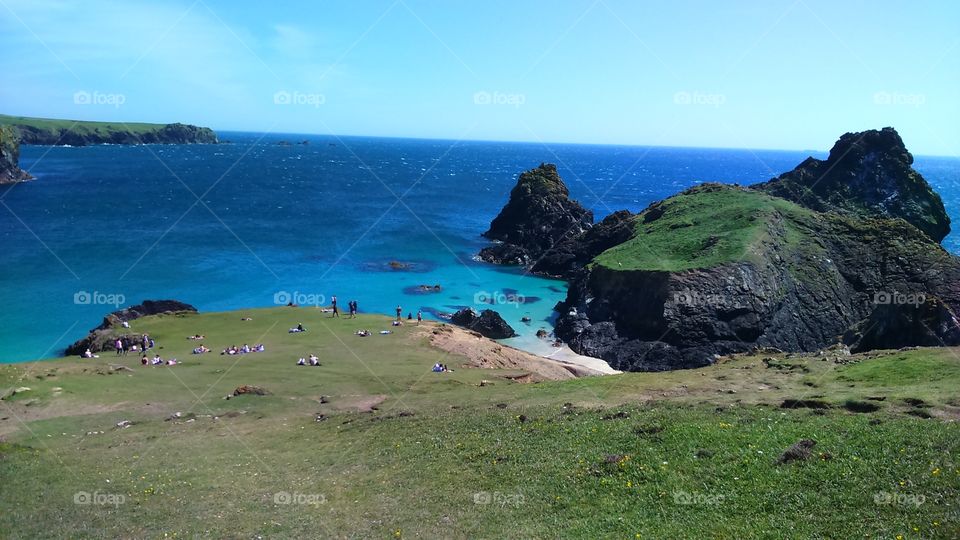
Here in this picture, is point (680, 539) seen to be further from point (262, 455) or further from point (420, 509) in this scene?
point (262, 455)

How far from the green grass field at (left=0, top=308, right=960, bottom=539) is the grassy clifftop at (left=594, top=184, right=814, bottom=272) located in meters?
24.2

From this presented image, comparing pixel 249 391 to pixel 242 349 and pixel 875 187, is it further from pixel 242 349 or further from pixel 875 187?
pixel 875 187

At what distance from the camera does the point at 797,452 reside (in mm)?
20656

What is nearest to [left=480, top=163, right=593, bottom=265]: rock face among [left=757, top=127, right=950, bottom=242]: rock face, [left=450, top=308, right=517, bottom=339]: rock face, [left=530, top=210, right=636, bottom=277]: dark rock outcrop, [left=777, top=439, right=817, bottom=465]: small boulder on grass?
[left=530, top=210, right=636, bottom=277]: dark rock outcrop

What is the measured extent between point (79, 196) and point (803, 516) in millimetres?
170666

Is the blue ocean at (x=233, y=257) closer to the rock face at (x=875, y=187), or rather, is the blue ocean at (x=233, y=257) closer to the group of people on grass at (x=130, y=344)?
the group of people on grass at (x=130, y=344)

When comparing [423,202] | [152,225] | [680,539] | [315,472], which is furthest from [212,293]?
[423,202]

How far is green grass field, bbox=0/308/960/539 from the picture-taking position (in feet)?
61.1

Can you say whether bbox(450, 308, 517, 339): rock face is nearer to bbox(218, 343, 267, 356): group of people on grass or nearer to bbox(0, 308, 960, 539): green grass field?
bbox(218, 343, 267, 356): group of people on grass

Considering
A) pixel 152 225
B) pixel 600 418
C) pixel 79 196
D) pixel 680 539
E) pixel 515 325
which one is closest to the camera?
pixel 680 539

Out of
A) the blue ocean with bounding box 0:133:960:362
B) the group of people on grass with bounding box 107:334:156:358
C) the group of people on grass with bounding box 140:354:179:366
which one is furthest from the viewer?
the blue ocean with bounding box 0:133:960:362

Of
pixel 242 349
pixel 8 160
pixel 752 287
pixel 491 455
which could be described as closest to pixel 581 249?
pixel 752 287

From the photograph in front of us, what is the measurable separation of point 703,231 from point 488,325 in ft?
94.0

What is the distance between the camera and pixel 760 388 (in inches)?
1267
